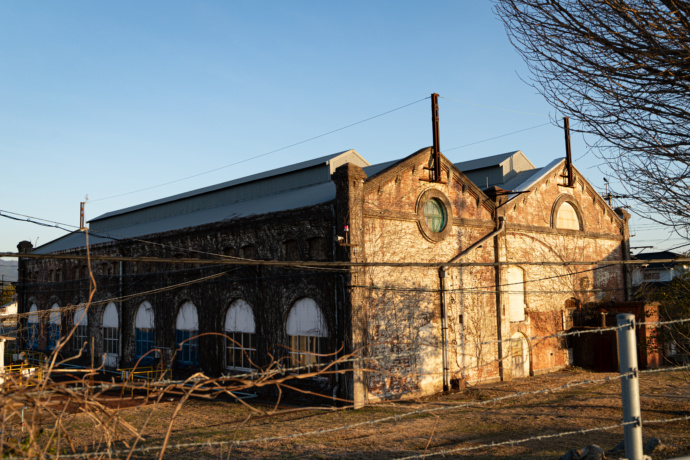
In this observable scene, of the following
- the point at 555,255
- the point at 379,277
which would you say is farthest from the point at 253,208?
the point at 555,255

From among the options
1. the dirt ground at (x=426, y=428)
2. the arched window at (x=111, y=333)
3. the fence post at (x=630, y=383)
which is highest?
the fence post at (x=630, y=383)

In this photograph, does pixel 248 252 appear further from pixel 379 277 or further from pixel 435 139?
pixel 435 139

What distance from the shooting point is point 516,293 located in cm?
2205

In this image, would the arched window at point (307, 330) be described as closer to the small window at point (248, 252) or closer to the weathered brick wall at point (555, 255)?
the small window at point (248, 252)

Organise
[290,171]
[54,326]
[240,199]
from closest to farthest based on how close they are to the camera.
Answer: [290,171]
[240,199]
[54,326]

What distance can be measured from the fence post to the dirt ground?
395 centimetres

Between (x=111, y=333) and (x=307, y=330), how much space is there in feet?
46.2

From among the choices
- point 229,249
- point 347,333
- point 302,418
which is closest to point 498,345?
point 347,333

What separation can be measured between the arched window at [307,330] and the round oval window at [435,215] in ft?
16.1

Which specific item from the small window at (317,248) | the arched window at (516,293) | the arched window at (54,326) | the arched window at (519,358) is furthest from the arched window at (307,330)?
the arched window at (54,326)

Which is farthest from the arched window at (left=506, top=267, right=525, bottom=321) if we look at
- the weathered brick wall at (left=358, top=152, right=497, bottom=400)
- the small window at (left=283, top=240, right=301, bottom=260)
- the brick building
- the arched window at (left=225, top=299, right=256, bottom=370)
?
the arched window at (left=225, top=299, right=256, bottom=370)

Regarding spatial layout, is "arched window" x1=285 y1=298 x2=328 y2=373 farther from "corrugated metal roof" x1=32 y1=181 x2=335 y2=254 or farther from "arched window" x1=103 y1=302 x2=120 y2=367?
"arched window" x1=103 y1=302 x2=120 y2=367

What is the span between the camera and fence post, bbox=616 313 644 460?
3.97 meters

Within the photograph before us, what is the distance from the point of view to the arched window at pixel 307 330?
1744 cm
